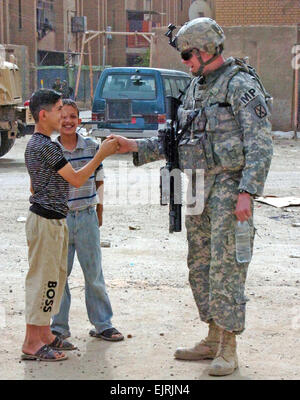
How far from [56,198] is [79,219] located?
0.39 meters

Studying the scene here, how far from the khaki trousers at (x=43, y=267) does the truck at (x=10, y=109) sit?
1087 centimetres

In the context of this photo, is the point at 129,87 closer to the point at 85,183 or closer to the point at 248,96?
the point at 85,183

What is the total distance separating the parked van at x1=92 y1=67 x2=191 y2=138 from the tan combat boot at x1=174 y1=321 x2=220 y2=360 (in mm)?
11178

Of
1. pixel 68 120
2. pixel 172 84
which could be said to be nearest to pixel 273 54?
pixel 172 84

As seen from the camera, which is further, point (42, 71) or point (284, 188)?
point (42, 71)

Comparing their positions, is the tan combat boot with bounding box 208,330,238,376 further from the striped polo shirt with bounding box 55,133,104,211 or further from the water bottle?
the striped polo shirt with bounding box 55,133,104,211

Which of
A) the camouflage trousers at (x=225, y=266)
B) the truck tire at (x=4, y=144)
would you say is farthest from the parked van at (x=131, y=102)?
the camouflage trousers at (x=225, y=266)

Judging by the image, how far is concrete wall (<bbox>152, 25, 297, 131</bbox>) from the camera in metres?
22.3

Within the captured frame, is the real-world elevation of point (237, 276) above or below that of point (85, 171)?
below

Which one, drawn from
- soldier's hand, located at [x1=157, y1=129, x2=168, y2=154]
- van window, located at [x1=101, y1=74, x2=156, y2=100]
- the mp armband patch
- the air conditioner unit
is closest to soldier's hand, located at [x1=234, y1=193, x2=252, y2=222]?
the mp armband patch

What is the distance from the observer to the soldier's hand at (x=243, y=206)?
4.15 m
